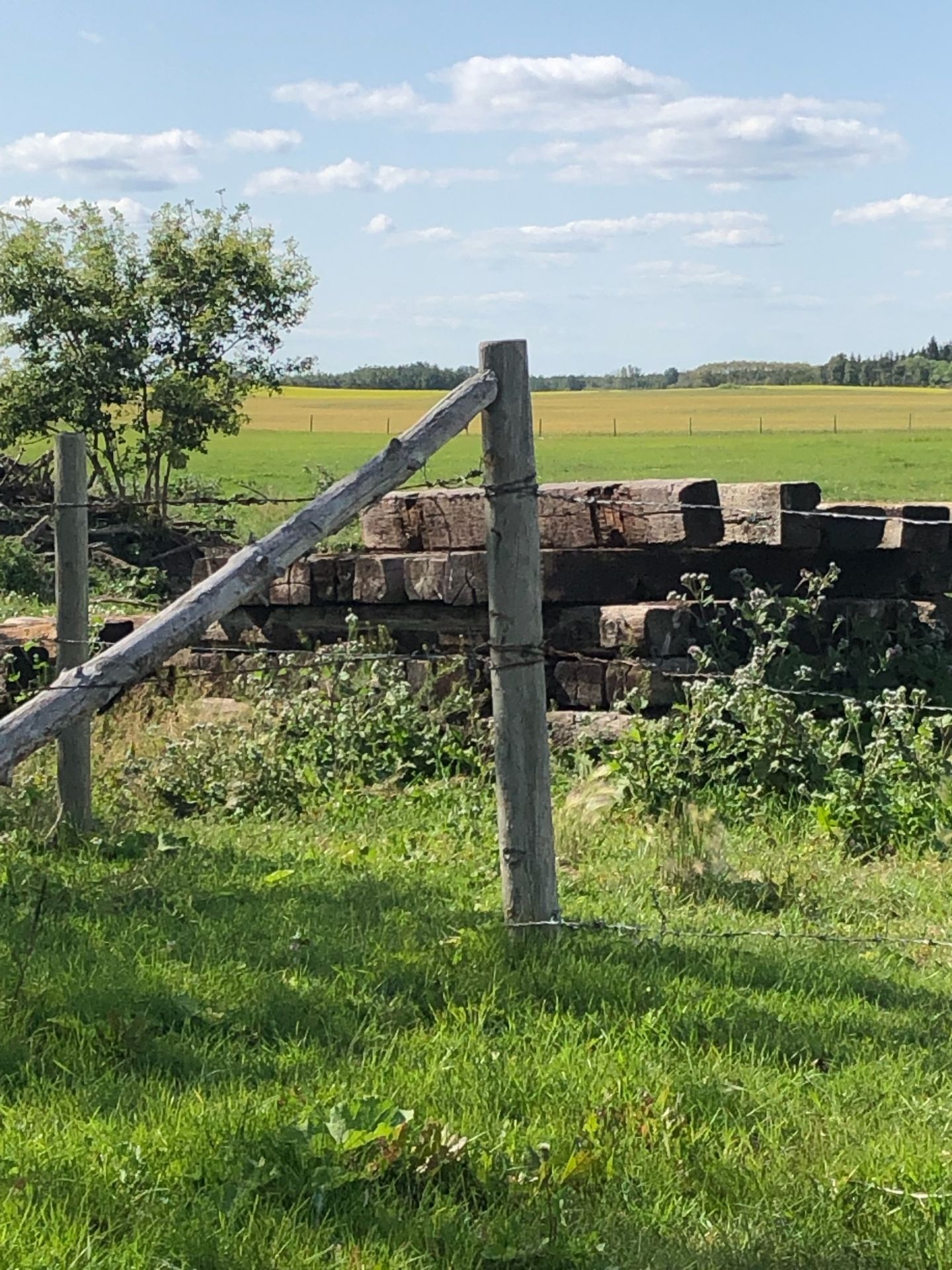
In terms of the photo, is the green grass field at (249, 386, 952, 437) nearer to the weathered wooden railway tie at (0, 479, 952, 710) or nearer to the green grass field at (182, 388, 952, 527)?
the green grass field at (182, 388, 952, 527)

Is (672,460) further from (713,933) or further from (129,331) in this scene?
(713,933)

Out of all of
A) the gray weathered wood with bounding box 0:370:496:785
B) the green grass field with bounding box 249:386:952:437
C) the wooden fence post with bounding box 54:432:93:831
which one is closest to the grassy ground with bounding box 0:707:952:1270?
the wooden fence post with bounding box 54:432:93:831

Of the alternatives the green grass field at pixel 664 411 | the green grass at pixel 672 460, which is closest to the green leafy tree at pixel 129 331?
the green grass at pixel 672 460

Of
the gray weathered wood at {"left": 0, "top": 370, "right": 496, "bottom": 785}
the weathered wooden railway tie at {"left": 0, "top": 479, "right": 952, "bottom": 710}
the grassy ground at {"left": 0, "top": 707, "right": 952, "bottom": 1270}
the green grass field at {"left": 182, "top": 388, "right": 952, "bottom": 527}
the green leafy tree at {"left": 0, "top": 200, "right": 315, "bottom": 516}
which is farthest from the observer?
the green grass field at {"left": 182, "top": 388, "right": 952, "bottom": 527}

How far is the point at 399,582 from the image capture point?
9547 mm

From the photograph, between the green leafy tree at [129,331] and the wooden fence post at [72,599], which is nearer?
the wooden fence post at [72,599]

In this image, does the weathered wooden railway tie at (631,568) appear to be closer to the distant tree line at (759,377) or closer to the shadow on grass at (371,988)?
the shadow on grass at (371,988)

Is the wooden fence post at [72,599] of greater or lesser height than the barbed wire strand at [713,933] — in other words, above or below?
above

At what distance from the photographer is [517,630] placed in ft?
15.5

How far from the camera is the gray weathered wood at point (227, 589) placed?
151 inches

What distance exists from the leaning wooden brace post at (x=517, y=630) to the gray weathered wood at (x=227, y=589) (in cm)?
10

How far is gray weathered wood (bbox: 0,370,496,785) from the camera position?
12.6 feet

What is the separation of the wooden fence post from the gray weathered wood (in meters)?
2.77

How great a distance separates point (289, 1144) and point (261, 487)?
35275 millimetres
